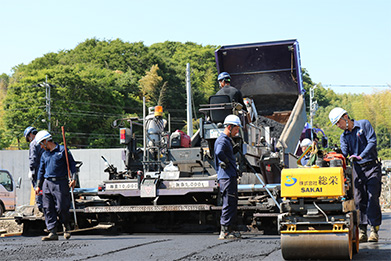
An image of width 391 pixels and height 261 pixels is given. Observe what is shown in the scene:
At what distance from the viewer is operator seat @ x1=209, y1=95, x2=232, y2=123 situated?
34.5ft

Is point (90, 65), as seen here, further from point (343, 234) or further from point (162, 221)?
point (343, 234)

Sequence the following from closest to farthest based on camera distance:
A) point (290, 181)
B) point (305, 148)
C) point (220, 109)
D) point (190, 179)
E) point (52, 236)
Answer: point (290, 181) < point (52, 236) < point (190, 179) < point (220, 109) < point (305, 148)

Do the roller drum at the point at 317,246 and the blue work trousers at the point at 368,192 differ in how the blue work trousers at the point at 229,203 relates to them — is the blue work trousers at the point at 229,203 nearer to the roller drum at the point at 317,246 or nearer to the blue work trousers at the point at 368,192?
the blue work trousers at the point at 368,192

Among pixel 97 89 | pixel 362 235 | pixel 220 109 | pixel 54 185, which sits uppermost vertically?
pixel 97 89

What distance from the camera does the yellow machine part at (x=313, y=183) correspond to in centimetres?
602

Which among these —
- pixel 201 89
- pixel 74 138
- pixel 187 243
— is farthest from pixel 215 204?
pixel 201 89

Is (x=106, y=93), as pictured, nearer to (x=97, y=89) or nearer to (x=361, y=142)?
(x=97, y=89)

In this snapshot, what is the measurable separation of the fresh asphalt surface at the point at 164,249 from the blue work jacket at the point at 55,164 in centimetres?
108

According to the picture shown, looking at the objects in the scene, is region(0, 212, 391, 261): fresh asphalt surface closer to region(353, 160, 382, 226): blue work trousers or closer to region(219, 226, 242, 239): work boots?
region(219, 226, 242, 239): work boots

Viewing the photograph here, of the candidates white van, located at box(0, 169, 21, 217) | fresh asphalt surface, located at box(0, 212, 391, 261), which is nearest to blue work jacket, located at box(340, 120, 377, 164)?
fresh asphalt surface, located at box(0, 212, 391, 261)

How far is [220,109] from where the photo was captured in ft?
34.6

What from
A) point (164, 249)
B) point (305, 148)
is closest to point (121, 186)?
point (164, 249)

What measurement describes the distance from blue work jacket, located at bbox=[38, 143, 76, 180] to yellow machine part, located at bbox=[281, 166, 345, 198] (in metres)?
4.50

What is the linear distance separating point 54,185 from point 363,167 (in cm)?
469
